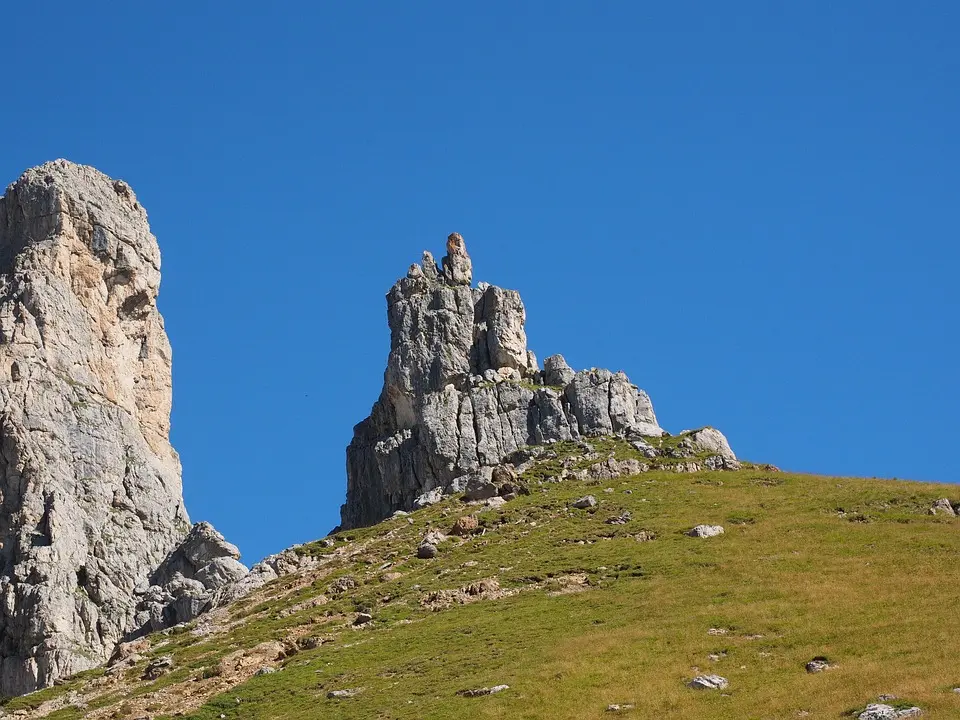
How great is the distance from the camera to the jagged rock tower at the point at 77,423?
127 metres

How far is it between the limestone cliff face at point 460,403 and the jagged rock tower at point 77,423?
2247cm

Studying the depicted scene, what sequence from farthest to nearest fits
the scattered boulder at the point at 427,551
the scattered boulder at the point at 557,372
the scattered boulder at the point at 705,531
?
1. the scattered boulder at the point at 557,372
2. the scattered boulder at the point at 427,551
3. the scattered boulder at the point at 705,531

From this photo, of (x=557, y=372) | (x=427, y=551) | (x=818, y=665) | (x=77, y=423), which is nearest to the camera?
(x=818, y=665)

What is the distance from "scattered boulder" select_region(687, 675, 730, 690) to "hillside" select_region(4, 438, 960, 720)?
45 centimetres

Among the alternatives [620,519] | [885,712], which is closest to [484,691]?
[885,712]

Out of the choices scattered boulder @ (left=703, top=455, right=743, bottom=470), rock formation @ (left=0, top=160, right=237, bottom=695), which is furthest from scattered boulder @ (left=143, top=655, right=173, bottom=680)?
scattered boulder @ (left=703, top=455, right=743, bottom=470)

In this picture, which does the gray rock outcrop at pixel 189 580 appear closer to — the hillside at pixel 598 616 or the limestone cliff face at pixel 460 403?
the hillside at pixel 598 616

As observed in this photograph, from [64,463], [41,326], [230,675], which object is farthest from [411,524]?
[41,326]

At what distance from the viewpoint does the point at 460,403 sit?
5167 inches

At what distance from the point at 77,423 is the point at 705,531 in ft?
238

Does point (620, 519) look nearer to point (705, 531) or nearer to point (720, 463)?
point (705, 531)

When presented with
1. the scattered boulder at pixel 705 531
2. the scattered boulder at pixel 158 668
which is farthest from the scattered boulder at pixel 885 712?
the scattered boulder at pixel 158 668

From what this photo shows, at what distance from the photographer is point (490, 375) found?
13462 cm

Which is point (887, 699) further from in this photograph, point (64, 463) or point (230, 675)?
point (64, 463)
